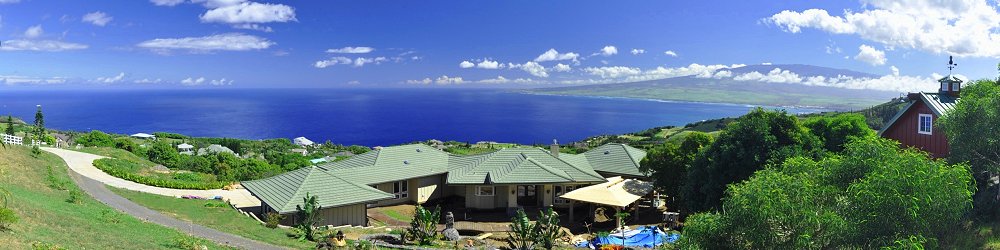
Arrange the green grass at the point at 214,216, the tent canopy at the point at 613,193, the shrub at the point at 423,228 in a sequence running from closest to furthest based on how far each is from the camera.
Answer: the green grass at the point at 214,216, the shrub at the point at 423,228, the tent canopy at the point at 613,193

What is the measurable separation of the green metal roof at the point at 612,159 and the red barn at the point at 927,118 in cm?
1118

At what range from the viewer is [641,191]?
2403cm

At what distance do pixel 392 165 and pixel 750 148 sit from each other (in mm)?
15719

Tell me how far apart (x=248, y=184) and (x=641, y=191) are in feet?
53.4

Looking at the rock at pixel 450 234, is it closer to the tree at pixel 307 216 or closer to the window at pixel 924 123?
the tree at pixel 307 216

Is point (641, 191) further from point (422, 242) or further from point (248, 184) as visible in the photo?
point (248, 184)

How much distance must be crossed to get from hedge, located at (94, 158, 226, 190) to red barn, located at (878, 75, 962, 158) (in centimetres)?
2962

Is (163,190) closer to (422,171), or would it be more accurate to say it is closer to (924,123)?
(422,171)

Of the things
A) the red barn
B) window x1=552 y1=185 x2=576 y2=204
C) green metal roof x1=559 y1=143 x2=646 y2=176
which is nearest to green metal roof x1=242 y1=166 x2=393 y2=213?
window x1=552 y1=185 x2=576 y2=204

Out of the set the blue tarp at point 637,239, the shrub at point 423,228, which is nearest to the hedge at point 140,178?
the shrub at point 423,228

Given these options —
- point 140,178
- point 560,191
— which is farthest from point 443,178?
point 140,178

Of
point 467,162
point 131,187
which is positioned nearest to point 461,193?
point 467,162

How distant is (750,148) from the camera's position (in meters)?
19.7

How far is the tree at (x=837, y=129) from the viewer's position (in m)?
20.7
